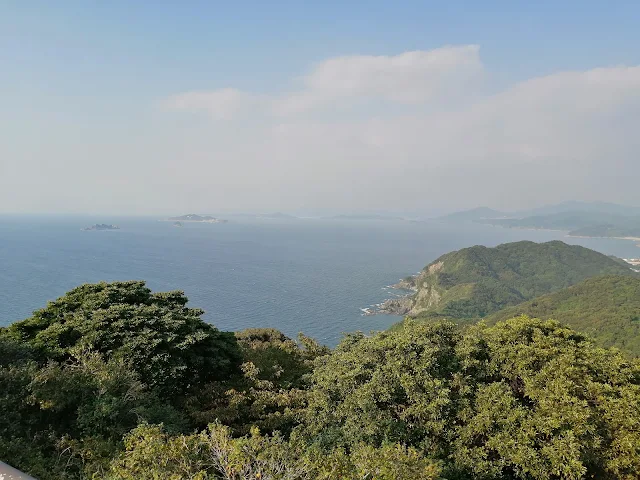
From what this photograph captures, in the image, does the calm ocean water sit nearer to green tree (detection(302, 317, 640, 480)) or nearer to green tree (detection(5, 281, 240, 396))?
green tree (detection(5, 281, 240, 396))

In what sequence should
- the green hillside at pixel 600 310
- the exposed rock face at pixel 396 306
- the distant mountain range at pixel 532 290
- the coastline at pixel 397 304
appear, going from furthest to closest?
the exposed rock face at pixel 396 306 → the coastline at pixel 397 304 → the distant mountain range at pixel 532 290 → the green hillside at pixel 600 310

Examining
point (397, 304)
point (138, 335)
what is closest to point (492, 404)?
point (138, 335)

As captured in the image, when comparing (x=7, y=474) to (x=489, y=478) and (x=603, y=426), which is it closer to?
(x=489, y=478)

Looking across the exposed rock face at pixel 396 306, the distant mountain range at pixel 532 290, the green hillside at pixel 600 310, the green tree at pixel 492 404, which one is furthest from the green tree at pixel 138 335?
the exposed rock face at pixel 396 306

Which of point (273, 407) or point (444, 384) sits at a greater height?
point (444, 384)

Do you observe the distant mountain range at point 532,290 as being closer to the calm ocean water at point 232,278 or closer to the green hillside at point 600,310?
the green hillside at point 600,310

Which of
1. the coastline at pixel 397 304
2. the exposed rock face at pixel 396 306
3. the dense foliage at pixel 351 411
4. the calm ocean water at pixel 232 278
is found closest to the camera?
the dense foliage at pixel 351 411

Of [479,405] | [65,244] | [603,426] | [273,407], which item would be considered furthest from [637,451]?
[65,244]
